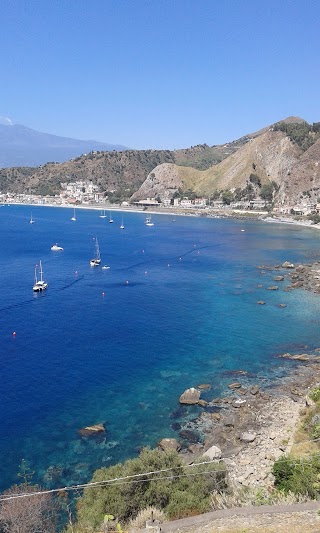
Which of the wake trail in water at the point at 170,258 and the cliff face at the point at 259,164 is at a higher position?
the cliff face at the point at 259,164

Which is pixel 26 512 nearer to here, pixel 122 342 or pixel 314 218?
pixel 122 342

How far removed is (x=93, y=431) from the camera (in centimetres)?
2458

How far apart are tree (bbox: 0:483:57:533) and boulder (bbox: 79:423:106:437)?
5.13 metres

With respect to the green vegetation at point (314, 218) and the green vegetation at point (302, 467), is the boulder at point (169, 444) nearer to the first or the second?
the green vegetation at point (302, 467)

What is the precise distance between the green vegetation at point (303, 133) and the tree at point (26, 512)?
541ft

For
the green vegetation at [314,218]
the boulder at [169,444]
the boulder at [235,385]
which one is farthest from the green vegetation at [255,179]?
the boulder at [169,444]

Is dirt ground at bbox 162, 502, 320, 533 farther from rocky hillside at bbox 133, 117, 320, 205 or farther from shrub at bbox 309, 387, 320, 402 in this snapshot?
rocky hillside at bbox 133, 117, 320, 205

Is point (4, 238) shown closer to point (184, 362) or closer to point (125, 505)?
point (184, 362)

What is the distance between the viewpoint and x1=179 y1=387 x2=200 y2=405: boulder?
27.6m

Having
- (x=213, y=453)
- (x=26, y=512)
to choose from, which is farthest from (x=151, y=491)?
(x=213, y=453)

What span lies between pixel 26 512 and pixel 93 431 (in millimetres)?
8118

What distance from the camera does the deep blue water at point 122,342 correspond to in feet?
79.9

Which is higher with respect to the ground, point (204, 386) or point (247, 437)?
point (204, 386)

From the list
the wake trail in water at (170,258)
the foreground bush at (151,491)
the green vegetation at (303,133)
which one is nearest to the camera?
the foreground bush at (151,491)
